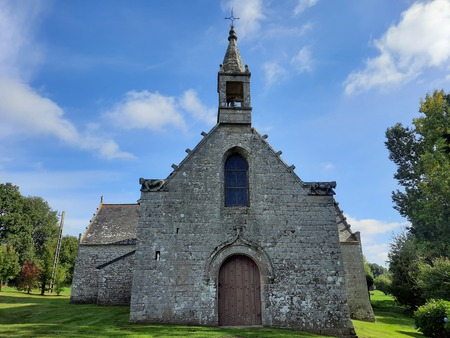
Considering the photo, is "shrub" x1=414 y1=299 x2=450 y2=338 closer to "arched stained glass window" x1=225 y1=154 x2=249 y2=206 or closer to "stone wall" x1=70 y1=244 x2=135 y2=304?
"arched stained glass window" x1=225 y1=154 x2=249 y2=206

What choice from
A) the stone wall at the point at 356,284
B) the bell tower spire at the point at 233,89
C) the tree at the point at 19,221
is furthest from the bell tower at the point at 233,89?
the tree at the point at 19,221

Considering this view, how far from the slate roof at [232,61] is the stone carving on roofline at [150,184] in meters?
6.38

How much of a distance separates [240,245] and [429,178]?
19644mm

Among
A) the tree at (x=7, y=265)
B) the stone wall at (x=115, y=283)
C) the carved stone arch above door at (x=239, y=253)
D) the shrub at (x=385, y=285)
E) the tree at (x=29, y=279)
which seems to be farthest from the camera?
the tree at (x=29, y=279)

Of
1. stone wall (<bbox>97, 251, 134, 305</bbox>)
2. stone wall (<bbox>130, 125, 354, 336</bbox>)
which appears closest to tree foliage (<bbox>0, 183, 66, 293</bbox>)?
stone wall (<bbox>97, 251, 134, 305</bbox>)

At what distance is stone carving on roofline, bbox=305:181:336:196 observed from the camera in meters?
13.0

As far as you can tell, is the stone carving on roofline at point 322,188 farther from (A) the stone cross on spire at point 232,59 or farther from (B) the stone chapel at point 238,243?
(A) the stone cross on spire at point 232,59

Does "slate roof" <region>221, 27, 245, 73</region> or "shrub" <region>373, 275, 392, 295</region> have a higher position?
"slate roof" <region>221, 27, 245, 73</region>

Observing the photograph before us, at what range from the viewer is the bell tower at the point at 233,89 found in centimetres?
1430

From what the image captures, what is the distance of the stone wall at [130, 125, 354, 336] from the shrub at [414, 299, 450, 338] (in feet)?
19.1

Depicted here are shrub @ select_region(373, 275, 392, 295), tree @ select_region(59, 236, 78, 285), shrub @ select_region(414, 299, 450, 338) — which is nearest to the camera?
shrub @ select_region(414, 299, 450, 338)

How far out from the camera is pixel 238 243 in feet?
39.9

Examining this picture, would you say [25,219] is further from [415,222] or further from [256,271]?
[415,222]

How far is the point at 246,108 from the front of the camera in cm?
1452
